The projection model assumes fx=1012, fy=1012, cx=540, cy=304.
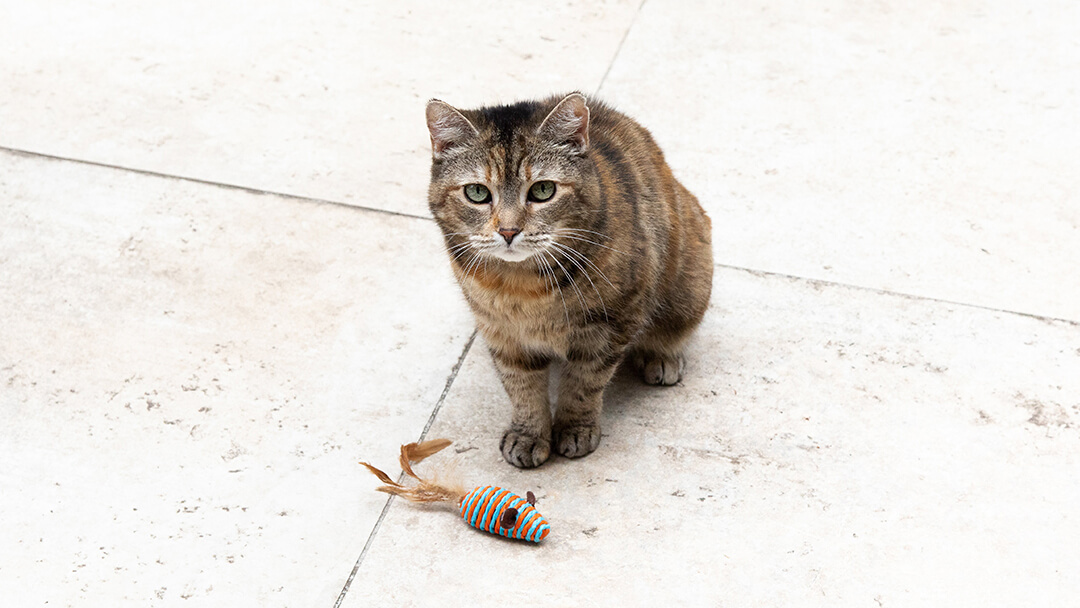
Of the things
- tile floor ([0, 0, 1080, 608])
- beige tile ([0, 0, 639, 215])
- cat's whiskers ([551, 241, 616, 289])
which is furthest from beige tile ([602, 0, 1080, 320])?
cat's whiskers ([551, 241, 616, 289])

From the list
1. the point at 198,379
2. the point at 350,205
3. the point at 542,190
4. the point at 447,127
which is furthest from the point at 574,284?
the point at 350,205

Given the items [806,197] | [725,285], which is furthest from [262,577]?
[806,197]

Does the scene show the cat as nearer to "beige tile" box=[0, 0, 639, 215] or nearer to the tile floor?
the tile floor

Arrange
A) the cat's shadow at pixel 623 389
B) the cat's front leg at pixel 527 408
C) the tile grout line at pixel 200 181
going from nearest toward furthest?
1. the cat's front leg at pixel 527 408
2. the cat's shadow at pixel 623 389
3. the tile grout line at pixel 200 181

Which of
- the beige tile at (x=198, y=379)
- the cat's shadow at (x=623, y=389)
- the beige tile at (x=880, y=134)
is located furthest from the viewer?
the beige tile at (x=880, y=134)

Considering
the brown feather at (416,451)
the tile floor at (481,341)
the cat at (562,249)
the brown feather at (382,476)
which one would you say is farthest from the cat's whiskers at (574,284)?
the brown feather at (382,476)

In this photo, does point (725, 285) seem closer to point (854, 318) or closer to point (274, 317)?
point (854, 318)

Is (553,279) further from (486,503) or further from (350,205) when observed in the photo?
(350,205)

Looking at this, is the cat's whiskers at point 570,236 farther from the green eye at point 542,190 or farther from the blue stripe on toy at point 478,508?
the blue stripe on toy at point 478,508
